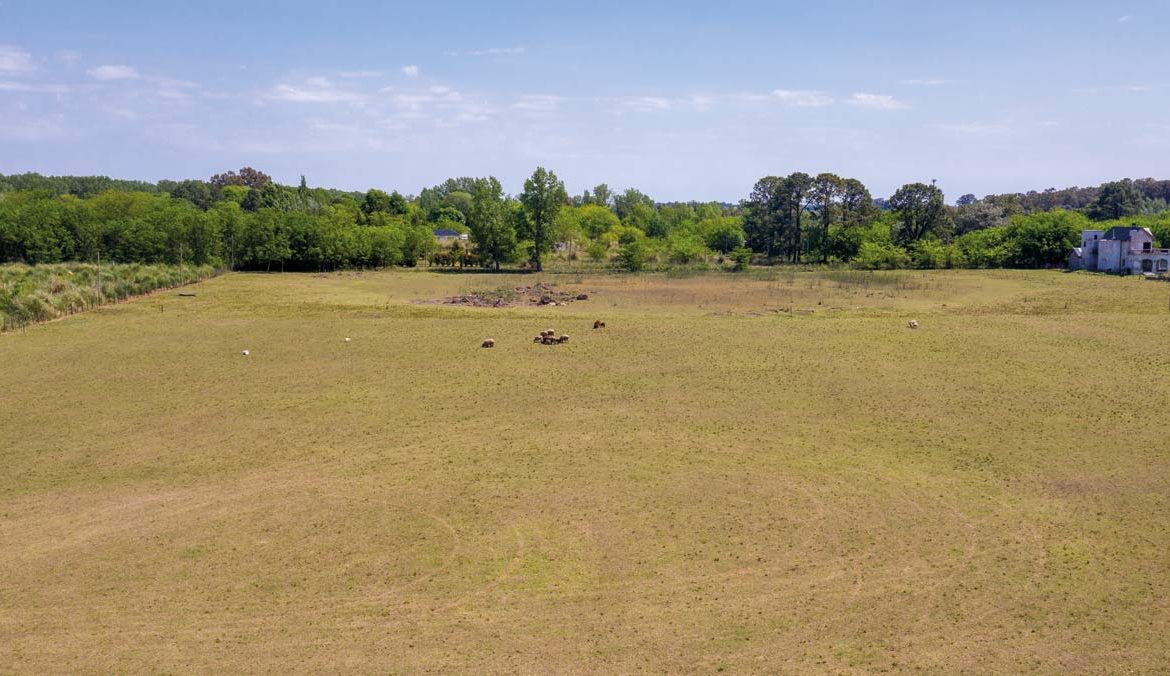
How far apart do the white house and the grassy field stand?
1822 inches

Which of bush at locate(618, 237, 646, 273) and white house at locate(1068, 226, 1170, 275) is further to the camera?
bush at locate(618, 237, 646, 273)

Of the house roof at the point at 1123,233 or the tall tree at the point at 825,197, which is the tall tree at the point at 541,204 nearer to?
the tall tree at the point at 825,197

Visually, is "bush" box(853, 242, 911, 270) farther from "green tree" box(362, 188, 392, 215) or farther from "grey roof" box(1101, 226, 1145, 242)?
"green tree" box(362, 188, 392, 215)

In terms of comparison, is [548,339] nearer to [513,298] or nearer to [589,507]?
[589,507]

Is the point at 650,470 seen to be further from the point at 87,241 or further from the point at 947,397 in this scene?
the point at 87,241

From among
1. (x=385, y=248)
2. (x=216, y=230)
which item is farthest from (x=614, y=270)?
(x=216, y=230)

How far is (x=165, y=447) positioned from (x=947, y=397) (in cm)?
2336

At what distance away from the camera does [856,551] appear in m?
15.5

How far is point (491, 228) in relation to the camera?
88.1 metres

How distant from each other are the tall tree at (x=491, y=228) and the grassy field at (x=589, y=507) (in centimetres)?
5283

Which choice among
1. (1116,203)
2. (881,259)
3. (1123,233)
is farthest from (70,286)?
(1116,203)


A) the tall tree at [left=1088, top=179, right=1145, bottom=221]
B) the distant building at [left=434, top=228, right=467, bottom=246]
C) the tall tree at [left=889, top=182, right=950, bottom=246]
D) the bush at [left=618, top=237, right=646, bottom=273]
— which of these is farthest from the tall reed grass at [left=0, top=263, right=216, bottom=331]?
the tall tree at [left=1088, top=179, right=1145, bottom=221]

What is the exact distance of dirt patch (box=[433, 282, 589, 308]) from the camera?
56875 millimetres

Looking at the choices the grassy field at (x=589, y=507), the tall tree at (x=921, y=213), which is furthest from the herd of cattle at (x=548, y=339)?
the tall tree at (x=921, y=213)
